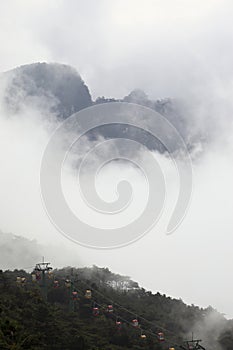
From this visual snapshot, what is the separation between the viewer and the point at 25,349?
2531 cm

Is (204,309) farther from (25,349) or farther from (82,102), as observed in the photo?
(82,102)

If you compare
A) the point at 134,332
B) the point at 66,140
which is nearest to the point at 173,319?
the point at 134,332

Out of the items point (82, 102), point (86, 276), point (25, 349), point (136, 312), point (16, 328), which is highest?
point (82, 102)

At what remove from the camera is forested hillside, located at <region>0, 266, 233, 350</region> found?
3641cm

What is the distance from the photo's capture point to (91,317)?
4903 centimetres

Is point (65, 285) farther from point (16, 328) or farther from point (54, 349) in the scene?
point (16, 328)

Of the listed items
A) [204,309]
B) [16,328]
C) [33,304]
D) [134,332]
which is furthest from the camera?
[204,309]

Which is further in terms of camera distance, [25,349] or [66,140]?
[66,140]

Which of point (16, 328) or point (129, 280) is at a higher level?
point (129, 280)

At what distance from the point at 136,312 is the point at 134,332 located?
26.5 ft

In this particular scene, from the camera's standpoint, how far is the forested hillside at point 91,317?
3641 centimetres

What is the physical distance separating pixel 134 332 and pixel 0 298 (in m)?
13.6

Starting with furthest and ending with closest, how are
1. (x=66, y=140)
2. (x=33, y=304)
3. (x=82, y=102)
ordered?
1. (x=82, y=102)
2. (x=66, y=140)
3. (x=33, y=304)

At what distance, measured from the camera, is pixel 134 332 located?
45.2m
